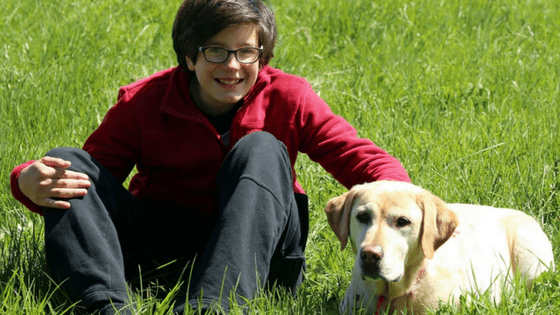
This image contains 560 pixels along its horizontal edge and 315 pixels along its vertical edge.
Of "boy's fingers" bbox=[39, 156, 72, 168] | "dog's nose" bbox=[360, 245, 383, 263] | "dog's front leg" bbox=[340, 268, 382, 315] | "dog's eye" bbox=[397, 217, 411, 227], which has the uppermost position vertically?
"boy's fingers" bbox=[39, 156, 72, 168]

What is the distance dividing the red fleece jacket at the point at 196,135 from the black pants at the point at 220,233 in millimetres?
302

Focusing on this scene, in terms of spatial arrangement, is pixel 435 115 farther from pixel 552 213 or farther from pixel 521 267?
pixel 521 267

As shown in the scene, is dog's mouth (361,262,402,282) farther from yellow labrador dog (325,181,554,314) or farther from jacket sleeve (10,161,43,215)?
jacket sleeve (10,161,43,215)

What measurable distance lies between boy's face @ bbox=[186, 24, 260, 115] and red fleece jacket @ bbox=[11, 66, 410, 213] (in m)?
0.08

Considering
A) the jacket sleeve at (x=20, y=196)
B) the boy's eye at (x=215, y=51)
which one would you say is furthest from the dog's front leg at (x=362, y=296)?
the jacket sleeve at (x=20, y=196)

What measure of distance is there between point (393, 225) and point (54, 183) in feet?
4.09

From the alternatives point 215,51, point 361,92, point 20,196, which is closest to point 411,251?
point 215,51

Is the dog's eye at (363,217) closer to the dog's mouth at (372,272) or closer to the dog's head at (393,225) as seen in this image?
the dog's head at (393,225)

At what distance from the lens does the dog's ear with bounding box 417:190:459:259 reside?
265 centimetres

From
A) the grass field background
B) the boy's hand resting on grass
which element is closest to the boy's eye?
the boy's hand resting on grass

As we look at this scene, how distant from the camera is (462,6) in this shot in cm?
682

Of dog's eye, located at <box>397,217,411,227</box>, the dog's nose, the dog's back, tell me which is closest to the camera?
the dog's nose

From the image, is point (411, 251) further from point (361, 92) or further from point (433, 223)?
point (361, 92)

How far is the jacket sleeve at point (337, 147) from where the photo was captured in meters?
3.02
